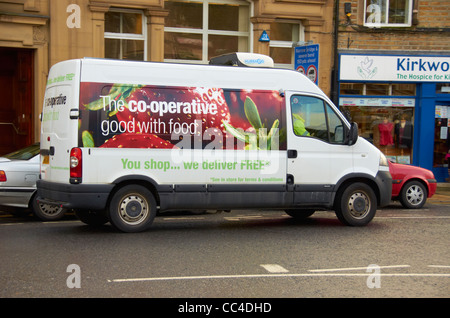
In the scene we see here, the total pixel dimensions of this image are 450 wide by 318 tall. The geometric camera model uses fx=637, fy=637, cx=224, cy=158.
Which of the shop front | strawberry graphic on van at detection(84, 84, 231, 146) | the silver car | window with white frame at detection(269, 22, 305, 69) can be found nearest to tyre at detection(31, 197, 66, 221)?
the silver car

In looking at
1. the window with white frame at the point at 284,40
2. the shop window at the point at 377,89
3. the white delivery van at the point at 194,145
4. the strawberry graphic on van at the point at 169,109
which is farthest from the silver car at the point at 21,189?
the shop window at the point at 377,89

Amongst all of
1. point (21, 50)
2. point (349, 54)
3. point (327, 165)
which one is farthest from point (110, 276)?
point (349, 54)

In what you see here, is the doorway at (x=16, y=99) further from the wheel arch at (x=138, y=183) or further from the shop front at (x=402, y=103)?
the shop front at (x=402, y=103)

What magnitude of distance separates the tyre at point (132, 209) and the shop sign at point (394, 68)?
10.9 metres

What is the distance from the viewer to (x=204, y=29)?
18.1 metres

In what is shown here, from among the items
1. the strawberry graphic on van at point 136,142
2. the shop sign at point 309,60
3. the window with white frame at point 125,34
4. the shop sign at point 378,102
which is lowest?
the strawberry graphic on van at point 136,142

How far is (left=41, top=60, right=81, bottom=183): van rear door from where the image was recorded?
8.95 m

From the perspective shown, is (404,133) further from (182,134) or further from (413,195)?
(182,134)

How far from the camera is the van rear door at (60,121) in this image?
8953mm

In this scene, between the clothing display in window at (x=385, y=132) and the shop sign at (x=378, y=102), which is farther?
the clothing display in window at (x=385, y=132)

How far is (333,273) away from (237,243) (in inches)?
82.1

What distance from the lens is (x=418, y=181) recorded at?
46.6 ft

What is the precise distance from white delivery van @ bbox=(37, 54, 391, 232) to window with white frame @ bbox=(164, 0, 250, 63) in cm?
781
